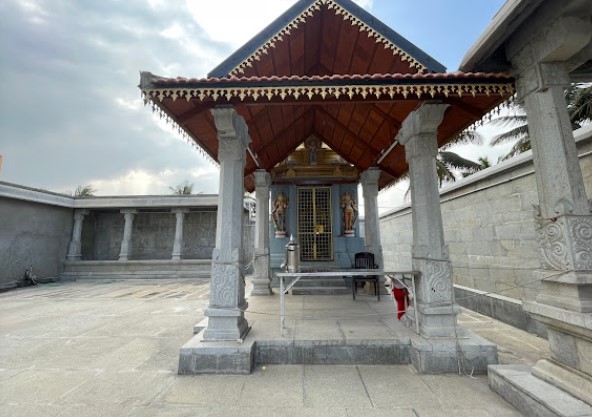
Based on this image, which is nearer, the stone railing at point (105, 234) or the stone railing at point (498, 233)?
the stone railing at point (498, 233)

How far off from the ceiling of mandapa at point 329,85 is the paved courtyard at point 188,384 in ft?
12.9

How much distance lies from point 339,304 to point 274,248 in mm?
3838

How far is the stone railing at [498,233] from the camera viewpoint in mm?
5062

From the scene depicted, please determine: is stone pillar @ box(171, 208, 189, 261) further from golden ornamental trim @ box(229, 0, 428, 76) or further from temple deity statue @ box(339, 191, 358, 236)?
golden ornamental trim @ box(229, 0, 428, 76)

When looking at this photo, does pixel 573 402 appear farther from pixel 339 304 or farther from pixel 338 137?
pixel 338 137

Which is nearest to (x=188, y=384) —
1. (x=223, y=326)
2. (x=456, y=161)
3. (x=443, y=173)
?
(x=223, y=326)

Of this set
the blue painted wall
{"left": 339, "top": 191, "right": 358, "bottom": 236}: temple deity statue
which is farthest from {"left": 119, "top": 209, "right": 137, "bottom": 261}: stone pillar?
{"left": 339, "top": 191, "right": 358, "bottom": 236}: temple deity statue

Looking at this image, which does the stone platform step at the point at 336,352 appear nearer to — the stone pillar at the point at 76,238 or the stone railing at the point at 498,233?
the stone railing at the point at 498,233

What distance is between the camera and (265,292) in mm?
7844

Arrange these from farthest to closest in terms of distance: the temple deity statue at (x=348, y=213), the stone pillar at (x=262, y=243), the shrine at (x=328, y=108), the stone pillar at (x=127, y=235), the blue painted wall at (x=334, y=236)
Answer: the stone pillar at (x=127, y=235)
the temple deity statue at (x=348, y=213)
the blue painted wall at (x=334, y=236)
the stone pillar at (x=262, y=243)
the shrine at (x=328, y=108)

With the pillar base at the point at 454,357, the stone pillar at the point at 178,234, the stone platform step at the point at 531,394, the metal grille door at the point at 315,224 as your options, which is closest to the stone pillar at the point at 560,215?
the stone platform step at the point at 531,394

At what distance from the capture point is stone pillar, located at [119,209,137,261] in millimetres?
15266

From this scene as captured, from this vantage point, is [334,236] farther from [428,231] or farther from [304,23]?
[304,23]

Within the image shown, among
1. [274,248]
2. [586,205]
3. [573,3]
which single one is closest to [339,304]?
[274,248]
